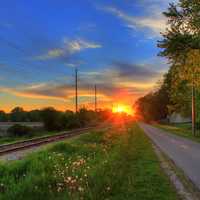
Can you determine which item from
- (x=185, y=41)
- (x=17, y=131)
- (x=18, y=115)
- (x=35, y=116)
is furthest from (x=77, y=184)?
(x=18, y=115)

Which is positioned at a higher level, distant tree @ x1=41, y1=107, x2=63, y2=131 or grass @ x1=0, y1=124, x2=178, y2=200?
distant tree @ x1=41, y1=107, x2=63, y2=131

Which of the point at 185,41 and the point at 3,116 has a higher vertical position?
the point at 185,41

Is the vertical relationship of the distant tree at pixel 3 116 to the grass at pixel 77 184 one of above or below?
above

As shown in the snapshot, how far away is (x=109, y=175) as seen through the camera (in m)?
10.2

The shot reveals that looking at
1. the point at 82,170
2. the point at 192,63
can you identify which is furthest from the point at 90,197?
the point at 192,63

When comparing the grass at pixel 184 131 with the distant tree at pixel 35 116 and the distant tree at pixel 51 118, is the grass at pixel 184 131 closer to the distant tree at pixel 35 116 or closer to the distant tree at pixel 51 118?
the distant tree at pixel 51 118

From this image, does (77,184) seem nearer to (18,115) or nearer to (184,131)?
(184,131)

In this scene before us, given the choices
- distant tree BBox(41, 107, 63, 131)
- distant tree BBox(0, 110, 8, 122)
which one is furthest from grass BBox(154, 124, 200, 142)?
distant tree BBox(0, 110, 8, 122)

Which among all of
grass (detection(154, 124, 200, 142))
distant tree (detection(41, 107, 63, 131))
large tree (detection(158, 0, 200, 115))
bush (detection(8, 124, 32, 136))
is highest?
large tree (detection(158, 0, 200, 115))

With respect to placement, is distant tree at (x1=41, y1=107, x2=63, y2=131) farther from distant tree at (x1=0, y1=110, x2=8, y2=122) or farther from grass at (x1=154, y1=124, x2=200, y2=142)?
distant tree at (x1=0, y1=110, x2=8, y2=122)

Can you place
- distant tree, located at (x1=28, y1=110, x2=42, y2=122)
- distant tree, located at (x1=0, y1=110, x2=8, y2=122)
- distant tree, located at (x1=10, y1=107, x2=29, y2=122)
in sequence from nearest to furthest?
distant tree, located at (x1=28, y1=110, x2=42, y2=122) < distant tree, located at (x1=10, y1=107, x2=29, y2=122) < distant tree, located at (x1=0, y1=110, x2=8, y2=122)

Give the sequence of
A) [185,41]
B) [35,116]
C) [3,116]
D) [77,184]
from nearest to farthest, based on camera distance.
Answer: [77,184] → [185,41] → [35,116] → [3,116]

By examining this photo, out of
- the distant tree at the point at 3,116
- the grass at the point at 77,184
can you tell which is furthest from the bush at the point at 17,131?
the distant tree at the point at 3,116

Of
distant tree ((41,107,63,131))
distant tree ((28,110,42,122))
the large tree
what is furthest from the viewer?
distant tree ((28,110,42,122))
